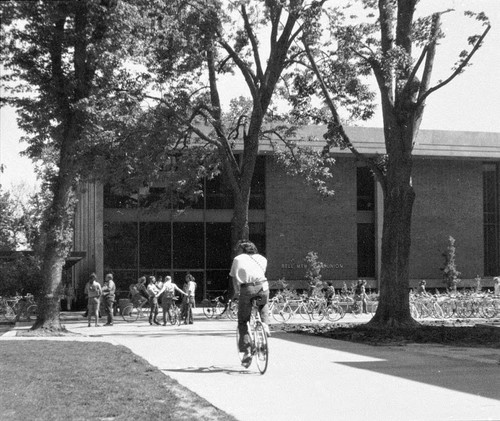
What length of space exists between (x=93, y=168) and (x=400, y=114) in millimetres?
10713

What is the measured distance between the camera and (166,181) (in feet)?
104

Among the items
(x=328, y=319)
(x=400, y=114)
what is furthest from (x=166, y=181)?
(x=400, y=114)

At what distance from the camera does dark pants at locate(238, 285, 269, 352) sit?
1087 centimetres

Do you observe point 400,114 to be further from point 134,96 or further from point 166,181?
point 166,181

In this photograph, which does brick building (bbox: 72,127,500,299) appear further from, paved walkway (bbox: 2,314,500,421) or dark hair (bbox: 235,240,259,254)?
dark hair (bbox: 235,240,259,254)

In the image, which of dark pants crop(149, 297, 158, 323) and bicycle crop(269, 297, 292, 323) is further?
bicycle crop(269, 297, 292, 323)

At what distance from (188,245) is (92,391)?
3754 centimetres

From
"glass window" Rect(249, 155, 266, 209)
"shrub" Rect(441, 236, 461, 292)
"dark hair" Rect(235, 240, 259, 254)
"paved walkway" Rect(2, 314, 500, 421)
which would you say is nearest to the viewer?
"paved walkway" Rect(2, 314, 500, 421)

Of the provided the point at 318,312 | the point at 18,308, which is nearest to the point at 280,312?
the point at 318,312

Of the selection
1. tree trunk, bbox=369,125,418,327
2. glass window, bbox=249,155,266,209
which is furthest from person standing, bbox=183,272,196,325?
glass window, bbox=249,155,266,209

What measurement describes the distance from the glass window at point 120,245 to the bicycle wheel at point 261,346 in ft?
115

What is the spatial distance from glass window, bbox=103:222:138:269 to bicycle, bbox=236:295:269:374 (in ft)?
115

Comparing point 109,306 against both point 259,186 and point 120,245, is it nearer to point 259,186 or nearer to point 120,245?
point 120,245

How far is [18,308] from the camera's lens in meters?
32.8
